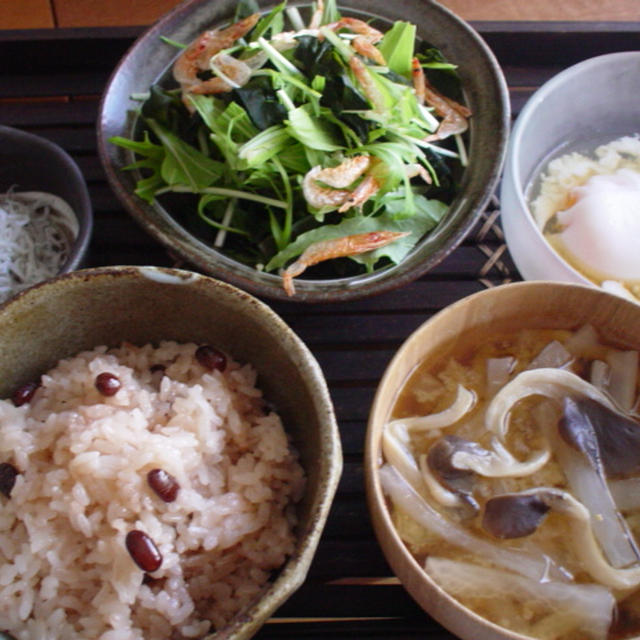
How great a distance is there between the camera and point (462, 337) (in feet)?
4.73

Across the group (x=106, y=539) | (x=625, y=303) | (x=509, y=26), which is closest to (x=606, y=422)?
(x=625, y=303)

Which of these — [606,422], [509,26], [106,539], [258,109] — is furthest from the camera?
[509,26]

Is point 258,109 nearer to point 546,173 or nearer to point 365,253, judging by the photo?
point 365,253

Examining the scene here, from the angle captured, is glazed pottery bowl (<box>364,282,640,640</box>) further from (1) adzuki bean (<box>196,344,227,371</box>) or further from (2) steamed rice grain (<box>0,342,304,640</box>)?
(1) adzuki bean (<box>196,344,227,371</box>)

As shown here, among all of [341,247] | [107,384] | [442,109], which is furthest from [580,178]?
[107,384]

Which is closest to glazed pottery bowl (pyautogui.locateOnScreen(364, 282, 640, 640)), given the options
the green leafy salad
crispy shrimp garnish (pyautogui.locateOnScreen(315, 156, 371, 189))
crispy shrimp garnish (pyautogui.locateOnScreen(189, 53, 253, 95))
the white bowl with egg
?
the white bowl with egg

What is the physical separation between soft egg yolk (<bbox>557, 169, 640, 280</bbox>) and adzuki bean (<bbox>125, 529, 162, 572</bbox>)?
3.73 ft

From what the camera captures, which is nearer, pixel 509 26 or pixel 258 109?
pixel 258 109

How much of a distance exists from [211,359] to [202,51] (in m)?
0.76

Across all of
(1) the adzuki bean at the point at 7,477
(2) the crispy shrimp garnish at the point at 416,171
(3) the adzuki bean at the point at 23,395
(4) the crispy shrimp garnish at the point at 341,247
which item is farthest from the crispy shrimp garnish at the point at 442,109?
(1) the adzuki bean at the point at 7,477

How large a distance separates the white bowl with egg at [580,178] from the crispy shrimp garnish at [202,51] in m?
0.69

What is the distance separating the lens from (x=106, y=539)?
1.21 meters

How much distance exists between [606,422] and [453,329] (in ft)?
1.08

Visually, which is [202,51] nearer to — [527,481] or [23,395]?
[23,395]
